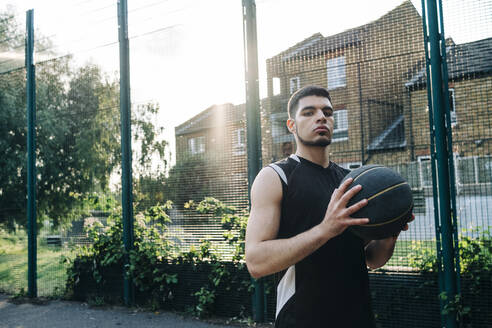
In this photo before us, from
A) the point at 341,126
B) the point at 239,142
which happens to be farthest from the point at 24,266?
the point at 341,126

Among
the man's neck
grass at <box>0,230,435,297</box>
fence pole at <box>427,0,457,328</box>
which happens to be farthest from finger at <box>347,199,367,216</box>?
grass at <box>0,230,435,297</box>

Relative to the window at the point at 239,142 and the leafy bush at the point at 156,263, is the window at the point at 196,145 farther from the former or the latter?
the leafy bush at the point at 156,263

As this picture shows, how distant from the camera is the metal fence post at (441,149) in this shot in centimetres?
414

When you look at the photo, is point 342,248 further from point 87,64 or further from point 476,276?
point 87,64

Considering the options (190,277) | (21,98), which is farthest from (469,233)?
(21,98)

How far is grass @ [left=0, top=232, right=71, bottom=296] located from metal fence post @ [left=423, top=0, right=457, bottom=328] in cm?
510

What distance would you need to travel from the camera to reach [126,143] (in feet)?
20.4

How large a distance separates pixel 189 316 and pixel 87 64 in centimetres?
409

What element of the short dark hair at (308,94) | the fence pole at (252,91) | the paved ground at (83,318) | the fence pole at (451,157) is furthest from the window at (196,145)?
the short dark hair at (308,94)

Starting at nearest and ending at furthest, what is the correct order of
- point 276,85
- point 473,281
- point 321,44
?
point 473,281
point 321,44
point 276,85

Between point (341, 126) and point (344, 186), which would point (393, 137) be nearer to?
point (341, 126)

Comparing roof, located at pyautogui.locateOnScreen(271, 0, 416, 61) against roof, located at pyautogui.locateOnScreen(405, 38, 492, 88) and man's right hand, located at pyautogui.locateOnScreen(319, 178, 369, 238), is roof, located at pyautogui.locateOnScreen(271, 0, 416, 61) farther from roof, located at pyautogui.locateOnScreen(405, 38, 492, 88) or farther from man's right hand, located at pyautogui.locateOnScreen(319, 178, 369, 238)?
man's right hand, located at pyautogui.locateOnScreen(319, 178, 369, 238)

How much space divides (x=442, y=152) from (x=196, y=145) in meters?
2.93

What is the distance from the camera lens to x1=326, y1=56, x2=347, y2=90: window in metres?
4.84
